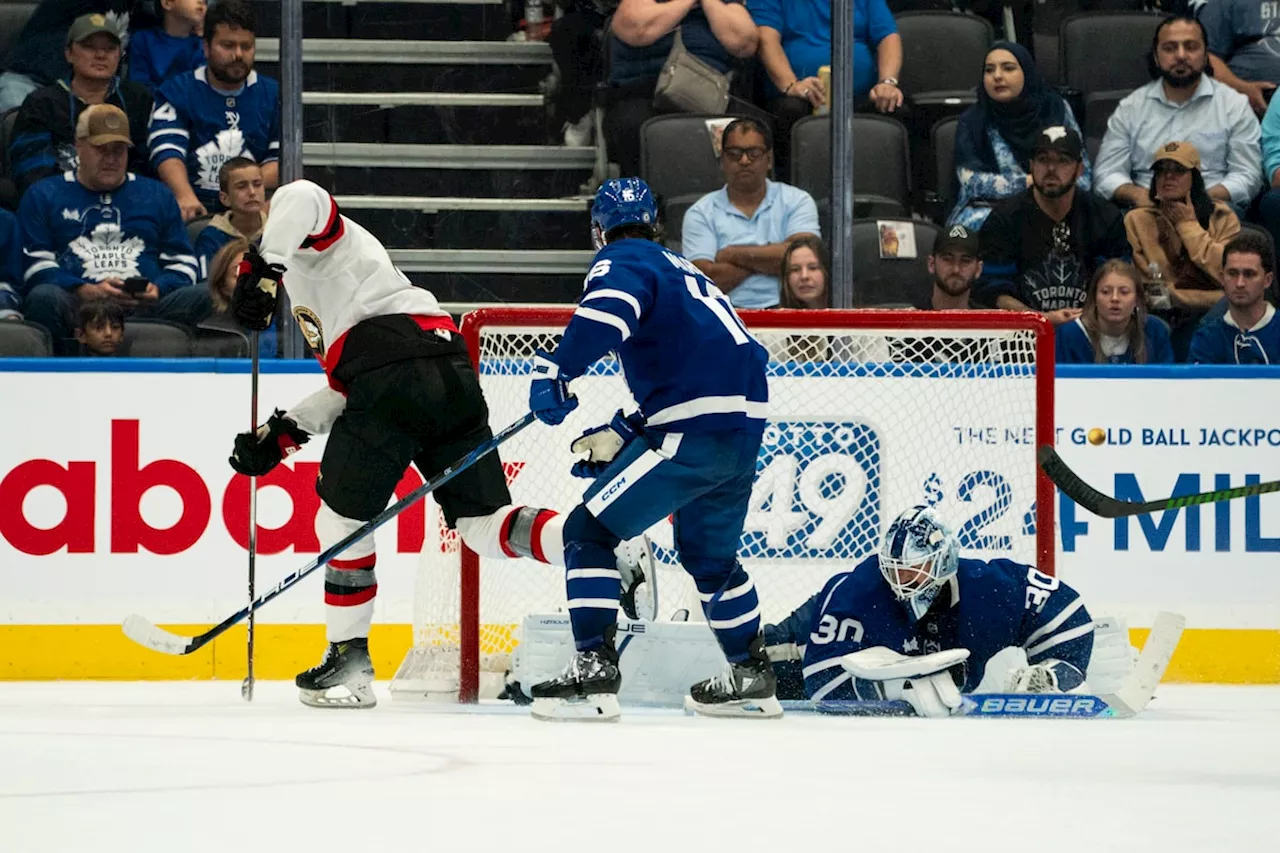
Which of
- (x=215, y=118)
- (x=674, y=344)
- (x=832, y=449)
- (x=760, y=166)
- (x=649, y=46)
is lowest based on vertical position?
(x=832, y=449)

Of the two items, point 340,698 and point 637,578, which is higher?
point 637,578

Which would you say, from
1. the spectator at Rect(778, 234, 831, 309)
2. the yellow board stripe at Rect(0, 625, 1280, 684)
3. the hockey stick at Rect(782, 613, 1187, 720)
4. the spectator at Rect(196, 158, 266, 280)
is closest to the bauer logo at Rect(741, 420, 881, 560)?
the spectator at Rect(778, 234, 831, 309)

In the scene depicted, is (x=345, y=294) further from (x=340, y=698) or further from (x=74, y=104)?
(x=74, y=104)

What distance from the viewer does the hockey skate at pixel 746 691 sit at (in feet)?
13.1

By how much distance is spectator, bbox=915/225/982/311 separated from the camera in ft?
17.9

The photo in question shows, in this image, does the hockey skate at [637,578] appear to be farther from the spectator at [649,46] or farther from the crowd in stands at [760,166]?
the spectator at [649,46]

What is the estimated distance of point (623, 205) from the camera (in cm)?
398

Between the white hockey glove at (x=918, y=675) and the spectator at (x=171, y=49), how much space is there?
9.02 feet

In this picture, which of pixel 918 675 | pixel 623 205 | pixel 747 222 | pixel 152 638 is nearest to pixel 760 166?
pixel 747 222

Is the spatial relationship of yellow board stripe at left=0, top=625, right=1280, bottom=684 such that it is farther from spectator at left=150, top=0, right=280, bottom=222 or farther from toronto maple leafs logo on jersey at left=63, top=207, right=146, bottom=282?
spectator at left=150, top=0, right=280, bottom=222

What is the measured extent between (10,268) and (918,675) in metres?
2.81

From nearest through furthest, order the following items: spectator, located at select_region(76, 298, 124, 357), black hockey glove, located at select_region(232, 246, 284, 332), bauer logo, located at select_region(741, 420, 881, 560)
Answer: black hockey glove, located at select_region(232, 246, 284, 332) < bauer logo, located at select_region(741, 420, 881, 560) < spectator, located at select_region(76, 298, 124, 357)

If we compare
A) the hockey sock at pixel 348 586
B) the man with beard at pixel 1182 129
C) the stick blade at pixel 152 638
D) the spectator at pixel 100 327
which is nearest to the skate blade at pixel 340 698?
the hockey sock at pixel 348 586

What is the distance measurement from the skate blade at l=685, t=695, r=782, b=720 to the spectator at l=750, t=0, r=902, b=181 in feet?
6.63
